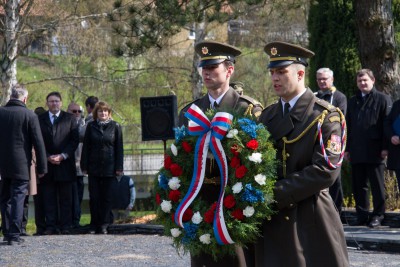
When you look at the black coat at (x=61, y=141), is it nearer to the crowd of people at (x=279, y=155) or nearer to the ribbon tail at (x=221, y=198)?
the crowd of people at (x=279, y=155)

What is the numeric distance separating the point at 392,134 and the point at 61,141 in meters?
4.85

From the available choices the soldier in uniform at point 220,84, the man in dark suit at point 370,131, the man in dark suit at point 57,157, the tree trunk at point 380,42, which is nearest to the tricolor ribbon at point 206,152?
the soldier in uniform at point 220,84

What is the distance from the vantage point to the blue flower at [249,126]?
222 inches

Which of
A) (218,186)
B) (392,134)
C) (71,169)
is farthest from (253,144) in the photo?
(71,169)

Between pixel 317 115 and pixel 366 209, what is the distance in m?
7.14

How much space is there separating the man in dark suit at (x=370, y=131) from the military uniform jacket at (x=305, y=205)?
21.2ft

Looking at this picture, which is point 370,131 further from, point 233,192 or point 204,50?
point 233,192

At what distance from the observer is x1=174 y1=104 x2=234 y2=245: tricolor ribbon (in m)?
5.65

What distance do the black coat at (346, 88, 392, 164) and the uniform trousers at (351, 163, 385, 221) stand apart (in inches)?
7.0

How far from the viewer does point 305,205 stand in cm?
571

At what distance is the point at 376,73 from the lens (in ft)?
48.6

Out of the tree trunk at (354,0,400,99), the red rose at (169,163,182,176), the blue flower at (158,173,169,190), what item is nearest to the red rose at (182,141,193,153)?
the red rose at (169,163,182,176)

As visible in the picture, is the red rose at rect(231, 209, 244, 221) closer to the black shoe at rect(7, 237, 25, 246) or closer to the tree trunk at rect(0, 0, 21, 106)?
the black shoe at rect(7, 237, 25, 246)

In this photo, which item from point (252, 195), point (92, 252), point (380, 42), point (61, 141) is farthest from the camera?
point (380, 42)
